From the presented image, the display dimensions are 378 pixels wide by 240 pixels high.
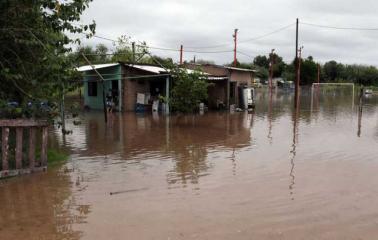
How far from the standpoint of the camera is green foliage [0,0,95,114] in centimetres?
870

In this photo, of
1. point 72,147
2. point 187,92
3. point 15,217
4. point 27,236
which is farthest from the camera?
point 187,92

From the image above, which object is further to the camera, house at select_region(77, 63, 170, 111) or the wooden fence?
house at select_region(77, 63, 170, 111)

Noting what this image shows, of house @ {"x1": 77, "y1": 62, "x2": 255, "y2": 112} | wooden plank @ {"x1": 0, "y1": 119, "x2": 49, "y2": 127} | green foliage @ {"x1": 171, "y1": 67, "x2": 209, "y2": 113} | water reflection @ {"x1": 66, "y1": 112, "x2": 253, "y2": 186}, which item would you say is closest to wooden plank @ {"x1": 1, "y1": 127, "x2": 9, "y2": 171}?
wooden plank @ {"x1": 0, "y1": 119, "x2": 49, "y2": 127}

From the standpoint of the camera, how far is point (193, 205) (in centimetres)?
743

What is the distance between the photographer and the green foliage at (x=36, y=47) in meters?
8.70

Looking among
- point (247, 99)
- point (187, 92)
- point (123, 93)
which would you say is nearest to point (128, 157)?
point (187, 92)

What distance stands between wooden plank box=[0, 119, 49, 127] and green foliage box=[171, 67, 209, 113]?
14468 millimetres

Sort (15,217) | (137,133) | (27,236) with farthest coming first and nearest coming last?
1. (137,133)
2. (15,217)
3. (27,236)

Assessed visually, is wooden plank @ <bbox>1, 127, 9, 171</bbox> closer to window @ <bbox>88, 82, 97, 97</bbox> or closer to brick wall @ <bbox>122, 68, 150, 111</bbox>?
brick wall @ <bbox>122, 68, 150, 111</bbox>

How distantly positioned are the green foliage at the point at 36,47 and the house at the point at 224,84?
20.9 meters

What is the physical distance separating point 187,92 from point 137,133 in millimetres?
6552

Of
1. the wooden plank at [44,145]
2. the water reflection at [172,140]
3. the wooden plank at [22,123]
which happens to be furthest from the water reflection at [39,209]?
the water reflection at [172,140]

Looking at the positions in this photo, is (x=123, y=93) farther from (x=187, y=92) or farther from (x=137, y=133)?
(x=137, y=133)

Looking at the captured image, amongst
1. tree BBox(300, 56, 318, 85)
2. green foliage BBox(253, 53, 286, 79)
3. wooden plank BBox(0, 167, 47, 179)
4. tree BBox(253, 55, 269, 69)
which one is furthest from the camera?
tree BBox(253, 55, 269, 69)
